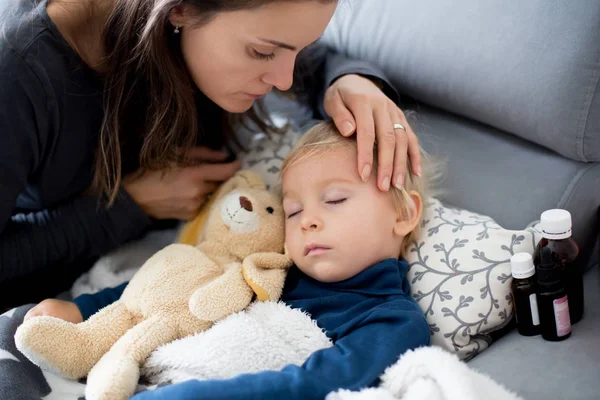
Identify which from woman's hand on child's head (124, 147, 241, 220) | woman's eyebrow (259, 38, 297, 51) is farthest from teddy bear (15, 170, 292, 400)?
woman's eyebrow (259, 38, 297, 51)

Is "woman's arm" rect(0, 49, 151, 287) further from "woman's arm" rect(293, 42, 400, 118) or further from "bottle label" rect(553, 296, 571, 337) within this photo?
"bottle label" rect(553, 296, 571, 337)

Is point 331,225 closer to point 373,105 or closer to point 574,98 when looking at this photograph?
point 373,105

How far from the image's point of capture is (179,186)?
146 cm

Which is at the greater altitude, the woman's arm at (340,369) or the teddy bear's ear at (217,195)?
the teddy bear's ear at (217,195)

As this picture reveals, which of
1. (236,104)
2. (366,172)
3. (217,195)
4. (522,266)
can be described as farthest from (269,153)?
(522,266)

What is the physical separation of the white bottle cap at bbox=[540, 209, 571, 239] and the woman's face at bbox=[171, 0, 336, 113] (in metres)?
0.49

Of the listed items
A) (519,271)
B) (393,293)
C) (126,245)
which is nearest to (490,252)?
(519,271)

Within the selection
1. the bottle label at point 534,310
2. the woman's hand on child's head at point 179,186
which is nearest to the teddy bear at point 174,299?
the woman's hand on child's head at point 179,186

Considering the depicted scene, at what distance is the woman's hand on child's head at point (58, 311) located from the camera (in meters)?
1.27

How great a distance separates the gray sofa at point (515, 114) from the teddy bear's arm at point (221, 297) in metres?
0.42

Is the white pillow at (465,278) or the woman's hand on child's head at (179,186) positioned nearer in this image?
the white pillow at (465,278)

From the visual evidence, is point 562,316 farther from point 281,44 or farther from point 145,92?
point 145,92

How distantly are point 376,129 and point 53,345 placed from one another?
687mm

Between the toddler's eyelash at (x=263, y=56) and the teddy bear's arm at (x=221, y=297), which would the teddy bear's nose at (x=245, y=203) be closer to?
the teddy bear's arm at (x=221, y=297)
